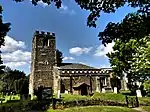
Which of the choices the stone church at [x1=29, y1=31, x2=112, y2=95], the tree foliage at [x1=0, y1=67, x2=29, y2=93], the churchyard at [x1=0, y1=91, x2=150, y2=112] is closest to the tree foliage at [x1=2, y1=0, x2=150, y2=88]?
the churchyard at [x1=0, y1=91, x2=150, y2=112]

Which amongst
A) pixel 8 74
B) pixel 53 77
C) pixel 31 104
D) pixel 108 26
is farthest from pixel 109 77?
pixel 8 74

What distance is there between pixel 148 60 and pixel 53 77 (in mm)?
30617

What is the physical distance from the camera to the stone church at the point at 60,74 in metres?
53.4

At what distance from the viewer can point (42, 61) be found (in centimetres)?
5875

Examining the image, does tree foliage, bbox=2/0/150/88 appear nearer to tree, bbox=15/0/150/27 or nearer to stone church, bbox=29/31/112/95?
tree, bbox=15/0/150/27

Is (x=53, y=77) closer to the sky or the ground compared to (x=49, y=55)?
closer to the ground

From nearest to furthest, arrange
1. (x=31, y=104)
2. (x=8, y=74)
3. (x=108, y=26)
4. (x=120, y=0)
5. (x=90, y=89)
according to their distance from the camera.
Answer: (x=120, y=0), (x=108, y=26), (x=31, y=104), (x=90, y=89), (x=8, y=74)

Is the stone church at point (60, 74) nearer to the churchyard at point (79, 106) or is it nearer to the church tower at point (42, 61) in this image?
the church tower at point (42, 61)

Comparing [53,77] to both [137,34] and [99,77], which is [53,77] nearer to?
[99,77]

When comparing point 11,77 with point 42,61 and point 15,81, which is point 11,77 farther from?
point 42,61

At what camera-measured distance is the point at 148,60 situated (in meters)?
31.0

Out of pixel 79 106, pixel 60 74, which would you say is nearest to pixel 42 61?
pixel 60 74

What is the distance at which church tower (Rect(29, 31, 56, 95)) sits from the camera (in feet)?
187

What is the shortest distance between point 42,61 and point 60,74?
7.55 meters
